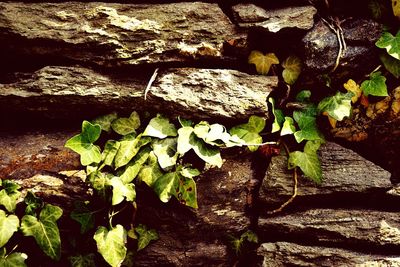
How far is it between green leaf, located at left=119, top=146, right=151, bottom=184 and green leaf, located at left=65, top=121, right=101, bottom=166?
0.21 m

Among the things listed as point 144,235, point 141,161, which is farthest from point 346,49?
point 144,235

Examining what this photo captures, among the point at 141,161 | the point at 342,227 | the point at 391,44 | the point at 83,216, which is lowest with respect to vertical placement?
the point at 83,216

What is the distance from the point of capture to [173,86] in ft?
9.27

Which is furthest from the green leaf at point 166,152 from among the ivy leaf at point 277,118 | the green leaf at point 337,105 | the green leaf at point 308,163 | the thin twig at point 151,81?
the green leaf at point 337,105

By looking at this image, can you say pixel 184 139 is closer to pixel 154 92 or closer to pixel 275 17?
pixel 154 92

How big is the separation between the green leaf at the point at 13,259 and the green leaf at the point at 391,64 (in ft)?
9.11

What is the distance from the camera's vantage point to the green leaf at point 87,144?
2680 mm

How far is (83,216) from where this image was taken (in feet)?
8.78

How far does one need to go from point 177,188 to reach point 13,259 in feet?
3.82

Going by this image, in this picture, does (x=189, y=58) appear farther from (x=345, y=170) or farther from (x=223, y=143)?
(x=345, y=170)

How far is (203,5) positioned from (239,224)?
5.31 ft

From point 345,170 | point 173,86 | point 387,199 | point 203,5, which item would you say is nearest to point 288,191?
point 345,170

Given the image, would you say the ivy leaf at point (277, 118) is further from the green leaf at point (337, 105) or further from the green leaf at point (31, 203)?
the green leaf at point (31, 203)

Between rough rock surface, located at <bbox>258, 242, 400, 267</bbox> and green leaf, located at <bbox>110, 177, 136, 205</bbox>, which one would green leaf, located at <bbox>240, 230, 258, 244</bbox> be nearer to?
rough rock surface, located at <bbox>258, 242, 400, 267</bbox>
